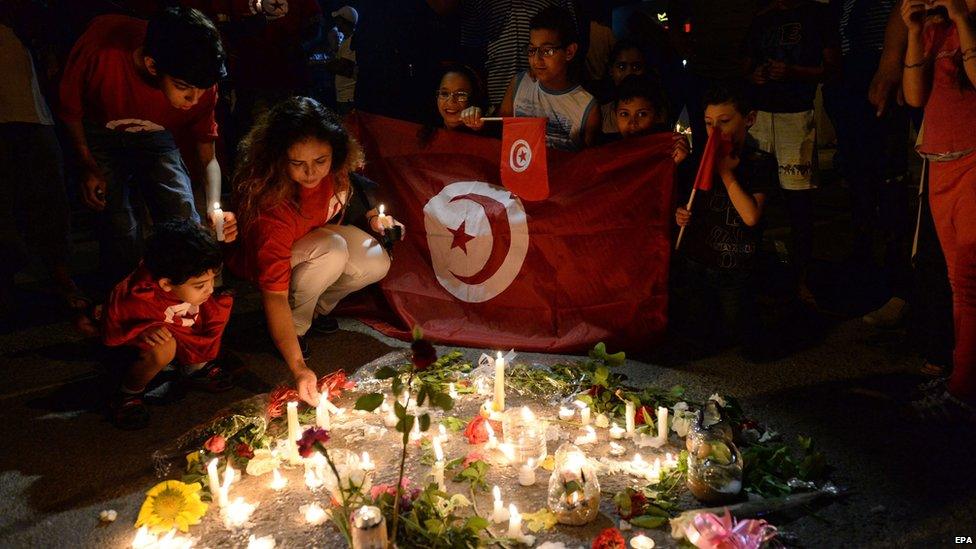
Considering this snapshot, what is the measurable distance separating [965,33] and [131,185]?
465 centimetres

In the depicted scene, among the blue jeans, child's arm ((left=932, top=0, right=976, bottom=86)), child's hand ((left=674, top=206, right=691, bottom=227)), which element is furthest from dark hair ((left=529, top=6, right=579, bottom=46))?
the blue jeans

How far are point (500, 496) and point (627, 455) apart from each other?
698mm

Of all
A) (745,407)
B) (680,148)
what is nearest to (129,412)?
(745,407)

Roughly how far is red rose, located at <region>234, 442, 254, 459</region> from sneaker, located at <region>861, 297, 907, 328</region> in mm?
3827

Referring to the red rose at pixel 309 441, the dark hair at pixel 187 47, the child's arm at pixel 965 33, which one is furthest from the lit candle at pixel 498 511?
the child's arm at pixel 965 33

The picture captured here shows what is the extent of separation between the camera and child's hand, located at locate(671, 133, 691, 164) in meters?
4.19

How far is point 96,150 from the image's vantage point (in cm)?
438

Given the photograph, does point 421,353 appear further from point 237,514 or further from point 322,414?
point 322,414

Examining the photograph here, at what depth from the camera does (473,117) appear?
4727 mm

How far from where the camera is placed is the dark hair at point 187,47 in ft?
11.9

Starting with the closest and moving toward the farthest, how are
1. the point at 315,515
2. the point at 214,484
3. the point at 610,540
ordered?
the point at 610,540 < the point at 315,515 < the point at 214,484

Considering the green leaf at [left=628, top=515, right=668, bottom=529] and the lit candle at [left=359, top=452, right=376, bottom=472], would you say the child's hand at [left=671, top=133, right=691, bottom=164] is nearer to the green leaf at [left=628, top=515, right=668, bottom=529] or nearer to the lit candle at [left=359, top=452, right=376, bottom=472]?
the green leaf at [left=628, top=515, right=668, bottom=529]

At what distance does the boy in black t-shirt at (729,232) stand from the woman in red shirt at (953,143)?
3.00 feet

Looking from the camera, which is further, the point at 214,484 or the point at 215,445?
the point at 215,445
